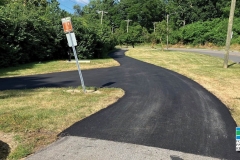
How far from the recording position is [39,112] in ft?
20.6

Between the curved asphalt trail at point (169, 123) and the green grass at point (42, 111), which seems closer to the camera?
the curved asphalt trail at point (169, 123)

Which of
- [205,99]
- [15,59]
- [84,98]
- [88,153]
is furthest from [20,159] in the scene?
[15,59]

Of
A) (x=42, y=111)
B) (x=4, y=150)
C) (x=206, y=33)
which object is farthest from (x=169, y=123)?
(x=206, y=33)

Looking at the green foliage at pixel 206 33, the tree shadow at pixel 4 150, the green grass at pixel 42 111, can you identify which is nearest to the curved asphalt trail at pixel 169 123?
the green grass at pixel 42 111

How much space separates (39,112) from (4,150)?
6.85ft

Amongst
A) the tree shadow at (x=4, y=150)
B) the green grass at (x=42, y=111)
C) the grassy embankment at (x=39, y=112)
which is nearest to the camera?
the tree shadow at (x=4, y=150)

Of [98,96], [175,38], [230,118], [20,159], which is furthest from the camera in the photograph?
[175,38]

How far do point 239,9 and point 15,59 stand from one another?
4831 centimetres

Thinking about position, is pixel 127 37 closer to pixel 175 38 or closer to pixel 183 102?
pixel 175 38

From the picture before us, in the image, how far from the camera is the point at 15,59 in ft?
53.7

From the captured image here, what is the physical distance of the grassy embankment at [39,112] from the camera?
14.9 ft

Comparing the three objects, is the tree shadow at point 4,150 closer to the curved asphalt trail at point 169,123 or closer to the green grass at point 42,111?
the green grass at point 42,111

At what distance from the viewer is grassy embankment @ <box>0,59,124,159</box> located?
454cm

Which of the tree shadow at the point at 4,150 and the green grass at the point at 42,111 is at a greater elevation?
the tree shadow at the point at 4,150
